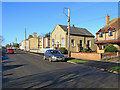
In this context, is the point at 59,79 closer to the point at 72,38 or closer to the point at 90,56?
the point at 90,56

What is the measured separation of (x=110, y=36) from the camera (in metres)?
27.5

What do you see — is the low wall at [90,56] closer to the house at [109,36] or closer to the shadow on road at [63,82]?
the house at [109,36]

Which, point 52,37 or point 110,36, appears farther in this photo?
point 52,37

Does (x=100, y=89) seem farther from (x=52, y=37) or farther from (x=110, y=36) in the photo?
(x=52, y=37)

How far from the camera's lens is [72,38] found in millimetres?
37406

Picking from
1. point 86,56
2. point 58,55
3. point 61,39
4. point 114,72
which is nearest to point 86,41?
point 61,39

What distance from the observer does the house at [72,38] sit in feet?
121

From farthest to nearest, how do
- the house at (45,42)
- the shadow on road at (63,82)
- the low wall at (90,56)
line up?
the house at (45,42) → the low wall at (90,56) → the shadow on road at (63,82)

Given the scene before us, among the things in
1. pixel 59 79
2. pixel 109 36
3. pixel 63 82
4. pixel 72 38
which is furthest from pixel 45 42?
pixel 63 82

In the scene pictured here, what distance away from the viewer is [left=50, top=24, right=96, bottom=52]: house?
1453 inches

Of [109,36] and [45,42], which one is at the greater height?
[45,42]

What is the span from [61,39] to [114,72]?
91.2 feet

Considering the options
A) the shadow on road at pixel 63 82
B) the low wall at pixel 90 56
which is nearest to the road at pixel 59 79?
the shadow on road at pixel 63 82

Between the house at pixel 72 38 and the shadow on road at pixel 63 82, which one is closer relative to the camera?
the shadow on road at pixel 63 82
